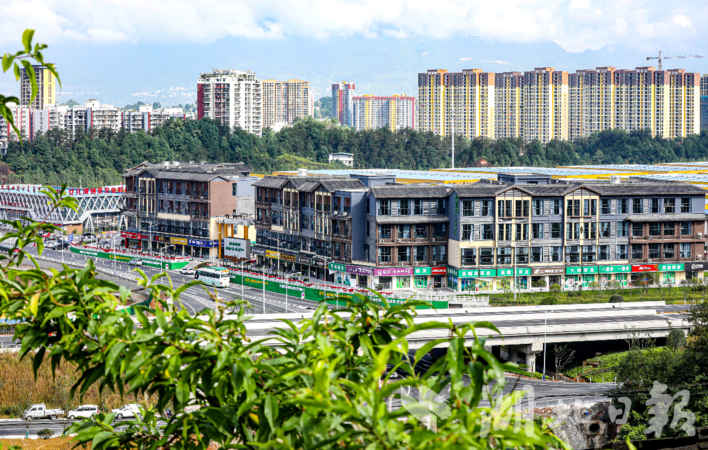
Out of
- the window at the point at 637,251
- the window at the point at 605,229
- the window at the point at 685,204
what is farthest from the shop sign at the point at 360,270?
the window at the point at 685,204

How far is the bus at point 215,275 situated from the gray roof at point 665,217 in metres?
25.8

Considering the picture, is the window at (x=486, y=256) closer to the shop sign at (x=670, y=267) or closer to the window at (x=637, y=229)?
the window at (x=637, y=229)

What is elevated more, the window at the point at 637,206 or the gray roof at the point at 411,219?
the window at the point at 637,206

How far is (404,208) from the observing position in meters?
50.2

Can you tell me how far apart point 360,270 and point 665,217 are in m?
19.2

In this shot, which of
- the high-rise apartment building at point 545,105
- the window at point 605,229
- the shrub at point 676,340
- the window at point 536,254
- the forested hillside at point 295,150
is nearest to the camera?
the shrub at point 676,340

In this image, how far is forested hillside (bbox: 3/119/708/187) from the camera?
101625mm

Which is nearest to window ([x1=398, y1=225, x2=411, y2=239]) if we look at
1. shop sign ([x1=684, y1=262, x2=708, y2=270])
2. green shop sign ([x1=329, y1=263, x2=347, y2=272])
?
green shop sign ([x1=329, y1=263, x2=347, y2=272])

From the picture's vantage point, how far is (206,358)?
505 cm

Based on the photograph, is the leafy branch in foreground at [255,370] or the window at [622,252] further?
the window at [622,252]

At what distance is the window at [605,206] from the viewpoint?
167 ft

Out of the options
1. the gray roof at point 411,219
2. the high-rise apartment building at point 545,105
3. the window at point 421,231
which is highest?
the high-rise apartment building at point 545,105

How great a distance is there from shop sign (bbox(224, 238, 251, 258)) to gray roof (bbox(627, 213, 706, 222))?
27.6m

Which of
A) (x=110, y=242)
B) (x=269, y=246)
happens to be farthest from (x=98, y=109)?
(x=269, y=246)
